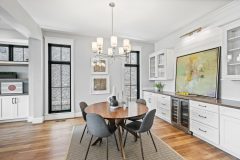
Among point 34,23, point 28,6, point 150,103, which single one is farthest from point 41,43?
point 150,103

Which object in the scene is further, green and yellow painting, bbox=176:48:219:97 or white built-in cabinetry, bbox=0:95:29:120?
white built-in cabinetry, bbox=0:95:29:120

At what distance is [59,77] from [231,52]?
4564 mm

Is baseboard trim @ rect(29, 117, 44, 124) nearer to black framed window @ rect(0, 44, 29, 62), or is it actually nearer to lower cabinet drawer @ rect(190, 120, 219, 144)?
black framed window @ rect(0, 44, 29, 62)

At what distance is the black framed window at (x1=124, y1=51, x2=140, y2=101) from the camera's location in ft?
17.8

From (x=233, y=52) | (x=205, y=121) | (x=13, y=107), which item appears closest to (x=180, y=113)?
(x=205, y=121)

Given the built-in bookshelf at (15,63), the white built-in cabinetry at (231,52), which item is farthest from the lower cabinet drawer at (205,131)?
the built-in bookshelf at (15,63)

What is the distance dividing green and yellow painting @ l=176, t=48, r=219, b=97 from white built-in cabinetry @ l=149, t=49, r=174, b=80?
267 mm

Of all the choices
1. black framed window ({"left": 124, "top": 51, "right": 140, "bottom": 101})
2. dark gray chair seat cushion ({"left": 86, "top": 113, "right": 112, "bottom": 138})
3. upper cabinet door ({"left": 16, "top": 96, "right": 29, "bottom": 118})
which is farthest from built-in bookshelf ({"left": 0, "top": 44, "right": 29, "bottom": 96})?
dark gray chair seat cushion ({"left": 86, "top": 113, "right": 112, "bottom": 138})

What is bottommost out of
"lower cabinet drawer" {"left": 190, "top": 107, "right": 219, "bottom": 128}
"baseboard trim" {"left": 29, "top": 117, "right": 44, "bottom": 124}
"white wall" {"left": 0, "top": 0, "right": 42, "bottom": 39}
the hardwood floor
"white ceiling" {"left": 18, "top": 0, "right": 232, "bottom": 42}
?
the hardwood floor

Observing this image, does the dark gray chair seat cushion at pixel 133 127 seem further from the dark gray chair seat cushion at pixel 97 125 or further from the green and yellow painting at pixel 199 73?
the green and yellow painting at pixel 199 73

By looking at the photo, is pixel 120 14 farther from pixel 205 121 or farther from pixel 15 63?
pixel 15 63

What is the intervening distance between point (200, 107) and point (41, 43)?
14.8 feet

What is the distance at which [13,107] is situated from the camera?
4.22 m

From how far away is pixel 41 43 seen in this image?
417 centimetres
